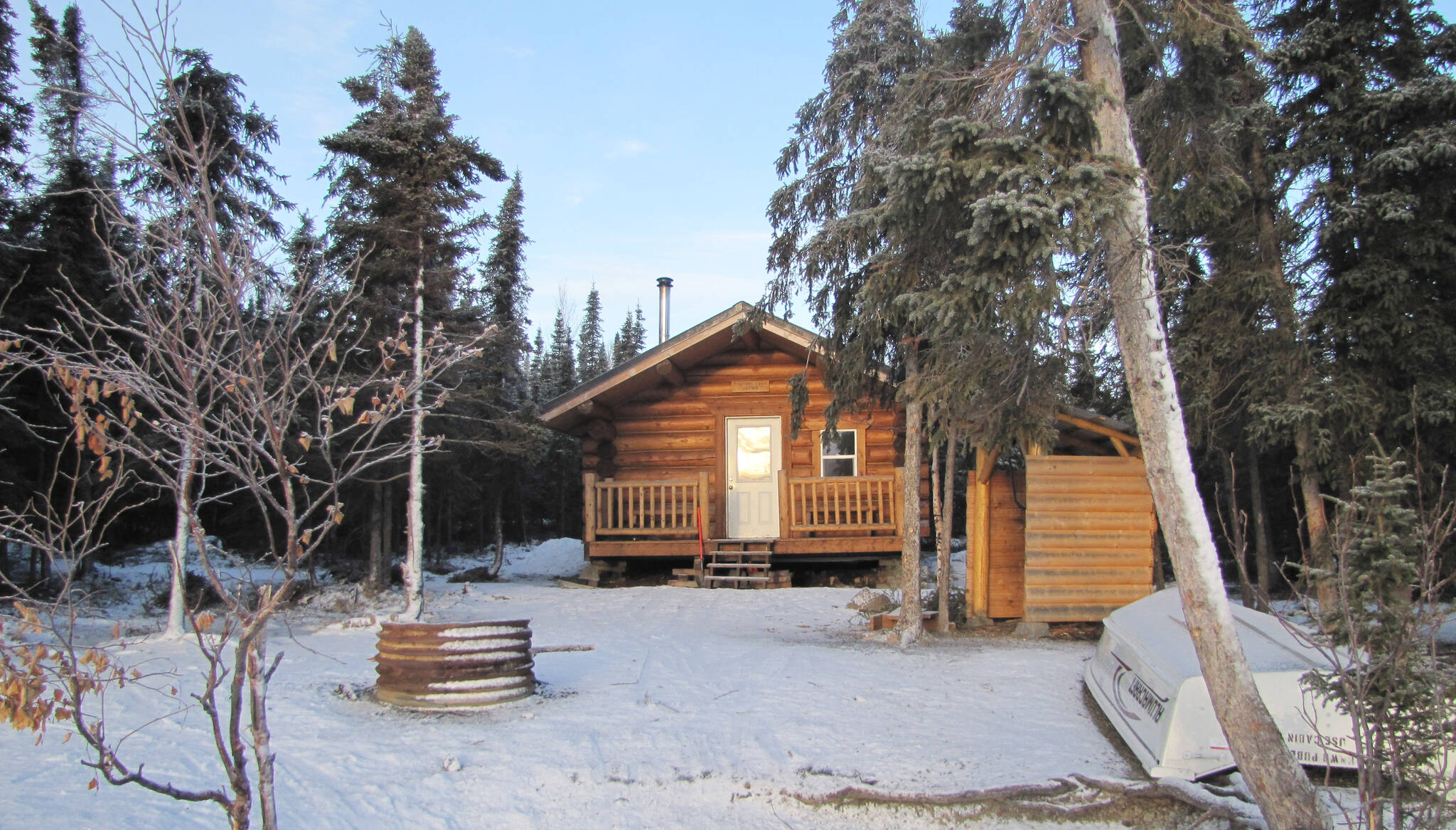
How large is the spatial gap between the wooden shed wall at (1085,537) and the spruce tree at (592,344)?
36908 mm

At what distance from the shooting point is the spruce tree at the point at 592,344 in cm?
4628

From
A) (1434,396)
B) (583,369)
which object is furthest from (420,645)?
(583,369)

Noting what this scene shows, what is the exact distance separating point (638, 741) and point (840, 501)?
31.1 ft

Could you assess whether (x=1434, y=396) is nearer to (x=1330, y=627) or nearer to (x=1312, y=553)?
(x=1312, y=553)

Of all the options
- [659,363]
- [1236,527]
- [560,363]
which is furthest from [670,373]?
[560,363]

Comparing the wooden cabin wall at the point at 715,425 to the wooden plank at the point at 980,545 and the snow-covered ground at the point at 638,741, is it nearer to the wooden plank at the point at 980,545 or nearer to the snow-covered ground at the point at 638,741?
the wooden plank at the point at 980,545

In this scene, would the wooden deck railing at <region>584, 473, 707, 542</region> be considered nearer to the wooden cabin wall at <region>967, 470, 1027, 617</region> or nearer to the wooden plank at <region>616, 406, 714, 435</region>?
the wooden plank at <region>616, 406, 714, 435</region>

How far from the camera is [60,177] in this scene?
47.9 ft

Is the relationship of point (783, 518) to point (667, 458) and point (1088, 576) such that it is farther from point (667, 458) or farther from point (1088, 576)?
point (1088, 576)

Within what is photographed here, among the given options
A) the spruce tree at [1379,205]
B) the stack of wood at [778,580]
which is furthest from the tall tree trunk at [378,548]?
the spruce tree at [1379,205]

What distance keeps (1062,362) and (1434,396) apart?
21.0ft

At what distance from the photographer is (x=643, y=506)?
1487 centimetres

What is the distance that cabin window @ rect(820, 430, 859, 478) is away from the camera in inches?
624

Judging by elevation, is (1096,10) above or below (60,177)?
below
